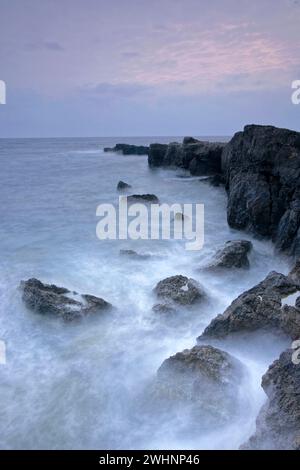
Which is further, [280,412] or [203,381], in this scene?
[203,381]

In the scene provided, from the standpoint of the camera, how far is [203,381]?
7359 millimetres

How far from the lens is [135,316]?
10414 millimetres

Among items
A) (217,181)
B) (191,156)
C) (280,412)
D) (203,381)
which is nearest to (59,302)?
(203,381)

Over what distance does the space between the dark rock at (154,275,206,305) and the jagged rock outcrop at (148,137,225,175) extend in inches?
887

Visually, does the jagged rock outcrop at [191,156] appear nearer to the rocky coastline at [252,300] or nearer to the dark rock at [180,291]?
the rocky coastline at [252,300]

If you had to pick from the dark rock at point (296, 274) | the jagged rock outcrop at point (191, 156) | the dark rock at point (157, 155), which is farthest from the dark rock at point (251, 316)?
the dark rock at point (157, 155)

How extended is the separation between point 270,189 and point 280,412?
11.5 metres

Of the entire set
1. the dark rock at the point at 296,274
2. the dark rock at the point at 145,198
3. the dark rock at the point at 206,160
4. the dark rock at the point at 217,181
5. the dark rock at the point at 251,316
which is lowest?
the dark rock at the point at 251,316

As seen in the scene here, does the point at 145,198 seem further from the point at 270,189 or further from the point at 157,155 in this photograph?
the point at 157,155

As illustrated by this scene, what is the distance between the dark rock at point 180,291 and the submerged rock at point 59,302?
1544 mm

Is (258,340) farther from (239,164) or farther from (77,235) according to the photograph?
(239,164)

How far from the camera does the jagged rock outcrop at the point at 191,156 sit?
3341cm

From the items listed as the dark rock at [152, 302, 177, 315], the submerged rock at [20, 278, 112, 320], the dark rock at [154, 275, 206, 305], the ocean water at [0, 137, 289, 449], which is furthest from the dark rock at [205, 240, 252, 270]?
the submerged rock at [20, 278, 112, 320]

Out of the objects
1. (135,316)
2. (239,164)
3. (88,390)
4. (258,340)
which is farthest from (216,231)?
(88,390)
